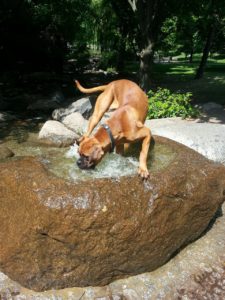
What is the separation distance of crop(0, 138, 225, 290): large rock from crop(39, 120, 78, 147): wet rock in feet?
16.4

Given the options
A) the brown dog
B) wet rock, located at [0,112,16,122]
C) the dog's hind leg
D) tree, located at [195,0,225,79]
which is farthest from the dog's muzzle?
tree, located at [195,0,225,79]

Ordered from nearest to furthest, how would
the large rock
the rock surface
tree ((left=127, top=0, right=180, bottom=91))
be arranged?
1. the large rock
2. the rock surface
3. tree ((left=127, top=0, right=180, bottom=91))

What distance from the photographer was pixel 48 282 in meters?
5.39

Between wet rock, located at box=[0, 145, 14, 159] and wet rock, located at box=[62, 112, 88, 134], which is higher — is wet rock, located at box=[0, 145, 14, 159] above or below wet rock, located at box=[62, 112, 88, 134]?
above

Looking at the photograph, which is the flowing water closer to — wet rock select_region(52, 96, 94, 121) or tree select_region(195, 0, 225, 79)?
wet rock select_region(52, 96, 94, 121)

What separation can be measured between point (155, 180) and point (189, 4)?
16665 mm

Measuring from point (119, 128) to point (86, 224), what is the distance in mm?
1719

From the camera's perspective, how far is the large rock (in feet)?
16.7

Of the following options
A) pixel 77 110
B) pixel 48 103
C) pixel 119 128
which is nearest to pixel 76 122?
pixel 77 110

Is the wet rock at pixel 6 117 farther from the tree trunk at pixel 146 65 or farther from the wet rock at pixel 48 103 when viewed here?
the tree trunk at pixel 146 65

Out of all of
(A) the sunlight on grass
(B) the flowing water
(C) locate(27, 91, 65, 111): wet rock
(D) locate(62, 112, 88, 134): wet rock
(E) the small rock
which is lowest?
(A) the sunlight on grass

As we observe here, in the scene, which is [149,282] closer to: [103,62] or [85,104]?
[85,104]

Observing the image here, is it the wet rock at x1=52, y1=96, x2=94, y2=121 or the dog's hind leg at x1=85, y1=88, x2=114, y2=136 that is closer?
the dog's hind leg at x1=85, y1=88, x2=114, y2=136

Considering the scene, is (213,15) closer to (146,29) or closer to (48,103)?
(146,29)
